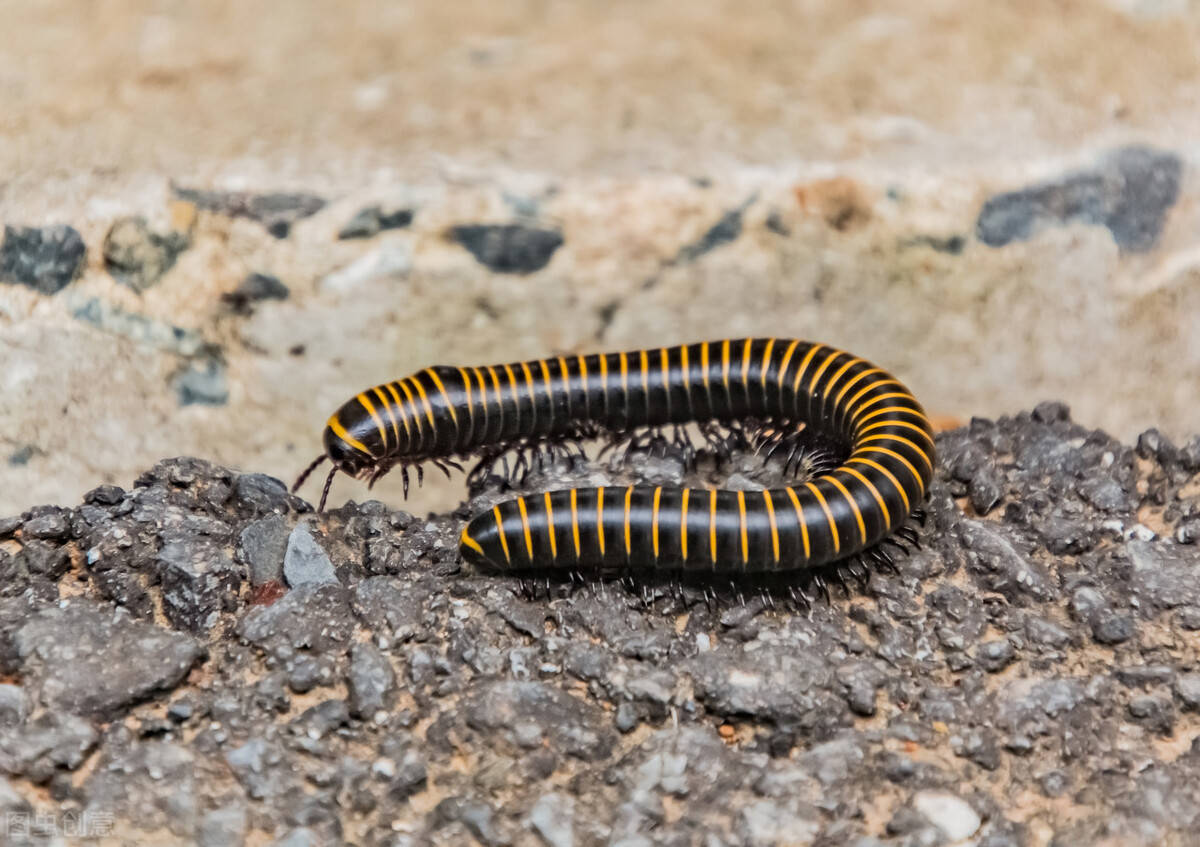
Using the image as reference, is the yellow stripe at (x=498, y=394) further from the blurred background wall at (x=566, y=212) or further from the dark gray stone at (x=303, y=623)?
the dark gray stone at (x=303, y=623)

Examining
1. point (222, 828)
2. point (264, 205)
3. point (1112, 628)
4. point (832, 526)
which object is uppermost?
point (264, 205)

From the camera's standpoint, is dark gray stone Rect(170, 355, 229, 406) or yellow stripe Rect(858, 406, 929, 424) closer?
yellow stripe Rect(858, 406, 929, 424)

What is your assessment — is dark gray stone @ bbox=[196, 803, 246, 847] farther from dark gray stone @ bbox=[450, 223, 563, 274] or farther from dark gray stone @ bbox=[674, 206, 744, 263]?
dark gray stone @ bbox=[674, 206, 744, 263]

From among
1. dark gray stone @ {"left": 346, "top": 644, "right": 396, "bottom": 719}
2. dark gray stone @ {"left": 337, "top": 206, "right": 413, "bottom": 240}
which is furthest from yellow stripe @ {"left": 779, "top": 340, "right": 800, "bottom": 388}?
dark gray stone @ {"left": 337, "top": 206, "right": 413, "bottom": 240}

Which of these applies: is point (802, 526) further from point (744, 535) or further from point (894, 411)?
point (894, 411)

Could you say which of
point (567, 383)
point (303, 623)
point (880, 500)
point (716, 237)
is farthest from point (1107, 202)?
point (303, 623)

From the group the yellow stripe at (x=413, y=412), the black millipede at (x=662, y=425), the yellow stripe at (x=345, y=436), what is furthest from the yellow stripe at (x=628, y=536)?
the yellow stripe at (x=345, y=436)

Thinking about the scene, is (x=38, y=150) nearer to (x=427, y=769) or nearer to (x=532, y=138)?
(x=532, y=138)

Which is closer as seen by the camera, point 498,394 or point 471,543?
point 471,543
